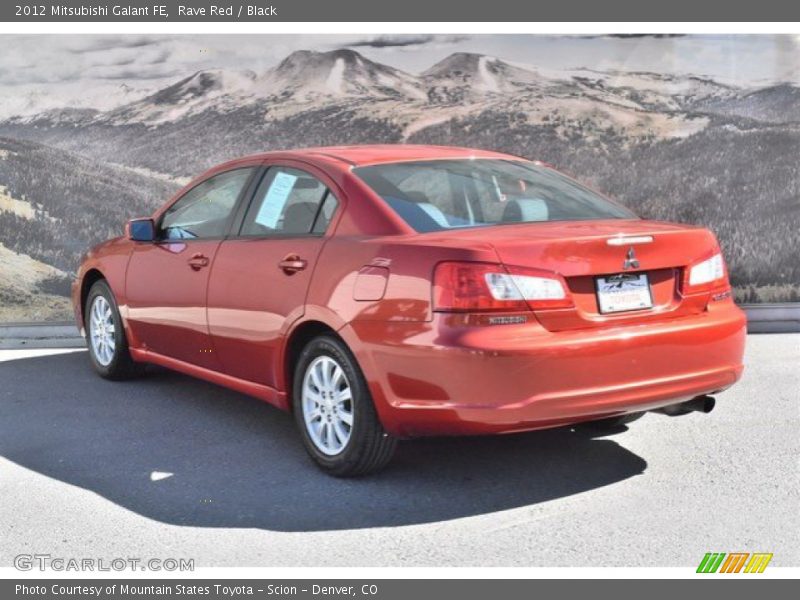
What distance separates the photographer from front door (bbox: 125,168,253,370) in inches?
257

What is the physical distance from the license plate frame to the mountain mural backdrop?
19.4 ft

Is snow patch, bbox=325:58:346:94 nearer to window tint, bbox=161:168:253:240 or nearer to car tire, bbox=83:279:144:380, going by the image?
car tire, bbox=83:279:144:380

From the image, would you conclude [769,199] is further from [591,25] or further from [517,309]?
[517,309]

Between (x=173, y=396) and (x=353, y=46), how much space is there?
195 inches

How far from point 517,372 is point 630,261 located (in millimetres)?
→ 741

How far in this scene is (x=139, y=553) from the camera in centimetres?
455

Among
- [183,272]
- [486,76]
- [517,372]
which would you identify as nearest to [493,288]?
[517,372]

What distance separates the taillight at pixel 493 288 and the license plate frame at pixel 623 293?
0.23 m

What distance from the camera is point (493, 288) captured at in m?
4.76

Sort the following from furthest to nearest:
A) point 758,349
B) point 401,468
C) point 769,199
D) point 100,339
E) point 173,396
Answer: point 769,199 → point 758,349 → point 100,339 → point 173,396 → point 401,468

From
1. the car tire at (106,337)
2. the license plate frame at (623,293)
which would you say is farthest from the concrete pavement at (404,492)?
the license plate frame at (623,293)

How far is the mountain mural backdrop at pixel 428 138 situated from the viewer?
1080 cm

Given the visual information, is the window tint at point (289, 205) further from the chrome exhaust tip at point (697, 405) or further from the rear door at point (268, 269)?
the chrome exhaust tip at point (697, 405)

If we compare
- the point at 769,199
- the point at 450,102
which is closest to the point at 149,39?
the point at 450,102
